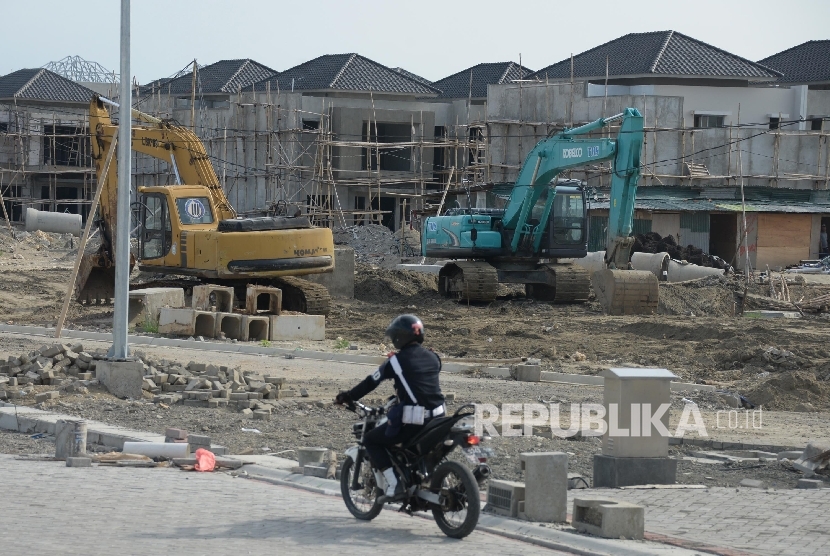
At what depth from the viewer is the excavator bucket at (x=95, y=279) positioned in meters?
28.0

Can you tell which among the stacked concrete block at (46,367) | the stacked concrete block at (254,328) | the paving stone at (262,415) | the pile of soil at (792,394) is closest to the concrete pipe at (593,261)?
the stacked concrete block at (254,328)

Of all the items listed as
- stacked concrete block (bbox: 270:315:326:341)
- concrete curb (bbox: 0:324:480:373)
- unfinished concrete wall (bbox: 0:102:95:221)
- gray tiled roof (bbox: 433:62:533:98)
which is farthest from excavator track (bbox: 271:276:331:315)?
gray tiled roof (bbox: 433:62:533:98)

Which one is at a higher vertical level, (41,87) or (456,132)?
(41,87)

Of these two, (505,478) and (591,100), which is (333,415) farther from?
(591,100)

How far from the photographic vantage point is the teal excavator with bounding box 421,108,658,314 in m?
28.6

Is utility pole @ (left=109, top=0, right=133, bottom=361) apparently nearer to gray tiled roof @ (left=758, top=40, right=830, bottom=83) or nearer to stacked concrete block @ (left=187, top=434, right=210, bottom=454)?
stacked concrete block @ (left=187, top=434, right=210, bottom=454)

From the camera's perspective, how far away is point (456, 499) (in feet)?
26.9

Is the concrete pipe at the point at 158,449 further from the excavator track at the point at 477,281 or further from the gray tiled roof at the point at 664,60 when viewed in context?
the gray tiled roof at the point at 664,60

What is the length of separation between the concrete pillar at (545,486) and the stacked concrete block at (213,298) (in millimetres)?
16534

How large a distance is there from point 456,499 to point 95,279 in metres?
21.9

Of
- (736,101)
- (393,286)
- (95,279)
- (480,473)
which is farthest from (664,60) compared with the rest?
(480,473)

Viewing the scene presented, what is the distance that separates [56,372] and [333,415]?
3913 mm

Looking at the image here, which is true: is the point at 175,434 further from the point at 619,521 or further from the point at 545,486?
the point at 619,521

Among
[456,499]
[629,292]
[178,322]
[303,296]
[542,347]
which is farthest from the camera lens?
[629,292]
